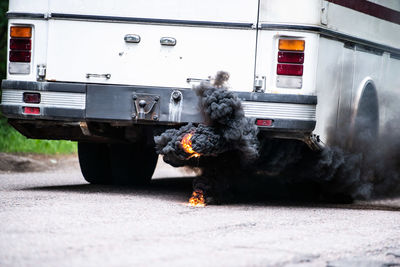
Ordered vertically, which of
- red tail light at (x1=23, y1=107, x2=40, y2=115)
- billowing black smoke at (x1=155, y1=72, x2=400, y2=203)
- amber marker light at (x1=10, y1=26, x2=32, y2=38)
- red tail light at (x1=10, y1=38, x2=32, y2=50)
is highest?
amber marker light at (x1=10, y1=26, x2=32, y2=38)

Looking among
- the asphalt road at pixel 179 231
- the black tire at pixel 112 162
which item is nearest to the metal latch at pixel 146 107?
the asphalt road at pixel 179 231

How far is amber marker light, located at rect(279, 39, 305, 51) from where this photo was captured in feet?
24.4

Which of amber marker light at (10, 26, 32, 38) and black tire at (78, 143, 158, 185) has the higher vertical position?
amber marker light at (10, 26, 32, 38)

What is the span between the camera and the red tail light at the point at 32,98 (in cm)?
770

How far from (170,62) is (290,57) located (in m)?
1.15

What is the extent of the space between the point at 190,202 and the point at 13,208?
177cm

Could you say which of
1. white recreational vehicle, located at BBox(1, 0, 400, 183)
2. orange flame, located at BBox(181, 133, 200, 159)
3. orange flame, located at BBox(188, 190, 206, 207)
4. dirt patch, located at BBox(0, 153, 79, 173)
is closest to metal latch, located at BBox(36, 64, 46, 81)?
white recreational vehicle, located at BBox(1, 0, 400, 183)

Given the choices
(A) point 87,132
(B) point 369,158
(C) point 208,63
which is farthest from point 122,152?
(B) point 369,158

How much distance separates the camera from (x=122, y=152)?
9.45 m

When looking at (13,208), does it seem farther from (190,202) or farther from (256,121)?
(256,121)

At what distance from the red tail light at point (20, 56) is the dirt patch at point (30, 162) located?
439 centimetres

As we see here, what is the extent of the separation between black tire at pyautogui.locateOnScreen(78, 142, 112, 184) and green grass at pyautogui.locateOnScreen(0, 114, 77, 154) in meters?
5.07

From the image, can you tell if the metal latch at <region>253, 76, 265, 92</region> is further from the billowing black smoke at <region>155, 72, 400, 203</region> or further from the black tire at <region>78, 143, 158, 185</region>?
the black tire at <region>78, 143, 158, 185</region>

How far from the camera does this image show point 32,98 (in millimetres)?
7719
